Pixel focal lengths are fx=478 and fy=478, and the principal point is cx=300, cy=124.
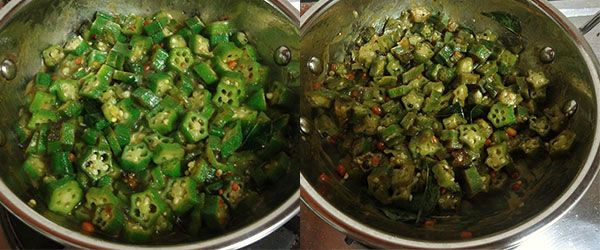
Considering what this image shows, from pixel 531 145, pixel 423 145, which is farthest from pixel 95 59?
pixel 531 145

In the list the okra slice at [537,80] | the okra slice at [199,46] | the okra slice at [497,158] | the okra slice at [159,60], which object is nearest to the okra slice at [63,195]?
the okra slice at [159,60]

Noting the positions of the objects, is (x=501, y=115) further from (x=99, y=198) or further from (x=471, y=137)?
(x=99, y=198)

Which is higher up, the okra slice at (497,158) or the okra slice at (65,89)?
the okra slice at (65,89)

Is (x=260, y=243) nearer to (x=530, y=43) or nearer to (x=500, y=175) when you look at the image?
(x=500, y=175)

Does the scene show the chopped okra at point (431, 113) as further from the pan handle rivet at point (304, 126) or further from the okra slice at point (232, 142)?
the okra slice at point (232, 142)

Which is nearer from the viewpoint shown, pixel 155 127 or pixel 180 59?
pixel 155 127

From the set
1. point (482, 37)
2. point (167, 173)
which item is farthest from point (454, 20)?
point (167, 173)

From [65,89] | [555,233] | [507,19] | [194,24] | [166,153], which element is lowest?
[555,233]
